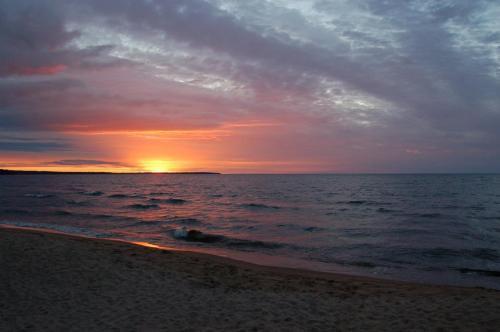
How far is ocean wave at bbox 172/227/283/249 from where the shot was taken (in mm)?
20000

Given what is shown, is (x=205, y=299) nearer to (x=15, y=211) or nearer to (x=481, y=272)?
(x=481, y=272)

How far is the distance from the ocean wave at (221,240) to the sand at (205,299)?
6.42 m

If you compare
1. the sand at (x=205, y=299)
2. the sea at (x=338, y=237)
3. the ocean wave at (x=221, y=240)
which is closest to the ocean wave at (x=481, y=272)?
the sea at (x=338, y=237)

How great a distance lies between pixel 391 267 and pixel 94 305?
1204cm

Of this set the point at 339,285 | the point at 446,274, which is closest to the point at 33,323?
the point at 339,285

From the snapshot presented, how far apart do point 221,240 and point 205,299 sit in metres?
12.2

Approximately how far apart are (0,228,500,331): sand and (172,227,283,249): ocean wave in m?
6.42

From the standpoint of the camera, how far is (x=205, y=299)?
365 inches

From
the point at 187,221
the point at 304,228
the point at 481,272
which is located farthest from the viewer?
the point at 187,221

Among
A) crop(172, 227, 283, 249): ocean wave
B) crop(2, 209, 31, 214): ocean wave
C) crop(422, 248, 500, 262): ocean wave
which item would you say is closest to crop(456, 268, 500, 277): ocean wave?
crop(422, 248, 500, 262): ocean wave

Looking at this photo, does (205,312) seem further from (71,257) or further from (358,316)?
(71,257)

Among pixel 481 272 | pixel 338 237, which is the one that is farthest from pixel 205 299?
pixel 338 237

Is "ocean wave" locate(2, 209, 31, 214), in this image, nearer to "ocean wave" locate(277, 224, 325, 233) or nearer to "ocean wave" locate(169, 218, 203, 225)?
"ocean wave" locate(169, 218, 203, 225)

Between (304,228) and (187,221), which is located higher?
(304,228)
